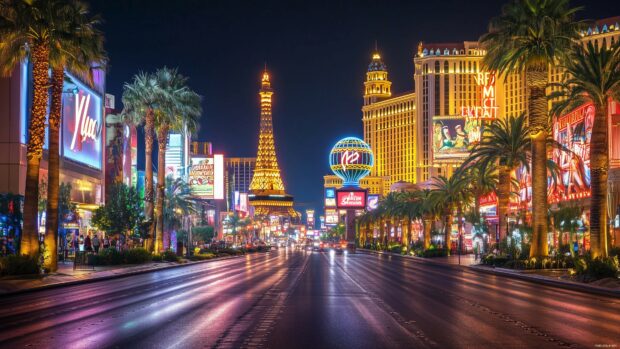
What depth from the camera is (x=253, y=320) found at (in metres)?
17.3

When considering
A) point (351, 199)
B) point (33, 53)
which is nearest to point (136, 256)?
point (33, 53)

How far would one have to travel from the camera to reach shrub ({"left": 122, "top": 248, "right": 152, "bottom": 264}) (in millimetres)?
49434

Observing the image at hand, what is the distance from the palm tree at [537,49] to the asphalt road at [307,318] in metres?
14.6

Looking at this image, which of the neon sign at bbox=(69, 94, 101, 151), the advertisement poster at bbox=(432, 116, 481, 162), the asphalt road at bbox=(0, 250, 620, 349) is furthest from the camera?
the advertisement poster at bbox=(432, 116, 481, 162)

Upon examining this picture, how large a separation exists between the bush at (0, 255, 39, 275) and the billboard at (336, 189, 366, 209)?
433 feet

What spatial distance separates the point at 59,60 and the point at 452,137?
311 feet

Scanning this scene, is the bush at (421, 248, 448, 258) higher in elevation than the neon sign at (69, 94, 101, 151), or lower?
lower

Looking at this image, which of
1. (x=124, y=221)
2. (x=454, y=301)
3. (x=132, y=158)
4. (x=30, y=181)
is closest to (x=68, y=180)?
(x=124, y=221)

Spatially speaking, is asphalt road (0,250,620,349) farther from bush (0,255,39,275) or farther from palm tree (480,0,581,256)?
palm tree (480,0,581,256)

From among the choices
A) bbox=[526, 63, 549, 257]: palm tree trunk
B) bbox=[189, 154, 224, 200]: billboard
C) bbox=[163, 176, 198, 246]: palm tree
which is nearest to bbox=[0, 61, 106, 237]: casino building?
bbox=[163, 176, 198, 246]: palm tree

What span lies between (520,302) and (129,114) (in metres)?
41.9

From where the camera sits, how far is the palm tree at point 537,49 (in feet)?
136

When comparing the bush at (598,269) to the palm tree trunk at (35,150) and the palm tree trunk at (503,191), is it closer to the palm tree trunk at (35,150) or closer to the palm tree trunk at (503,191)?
the palm tree trunk at (503,191)

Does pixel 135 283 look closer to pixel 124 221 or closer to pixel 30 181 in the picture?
pixel 30 181
